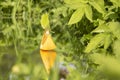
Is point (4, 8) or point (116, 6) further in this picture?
point (4, 8)

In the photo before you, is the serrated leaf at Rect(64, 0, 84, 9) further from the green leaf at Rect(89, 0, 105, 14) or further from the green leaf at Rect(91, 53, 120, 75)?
the green leaf at Rect(91, 53, 120, 75)

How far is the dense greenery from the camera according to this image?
1.58 meters

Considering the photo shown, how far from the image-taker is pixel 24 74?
3.62ft

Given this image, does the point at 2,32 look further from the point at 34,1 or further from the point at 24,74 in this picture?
the point at 24,74

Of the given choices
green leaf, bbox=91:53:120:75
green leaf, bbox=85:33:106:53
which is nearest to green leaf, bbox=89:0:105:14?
green leaf, bbox=85:33:106:53

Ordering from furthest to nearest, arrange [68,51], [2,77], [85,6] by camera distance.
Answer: [68,51], [2,77], [85,6]

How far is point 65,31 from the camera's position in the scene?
2377 millimetres

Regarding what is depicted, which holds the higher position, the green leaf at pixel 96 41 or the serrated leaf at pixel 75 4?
the serrated leaf at pixel 75 4

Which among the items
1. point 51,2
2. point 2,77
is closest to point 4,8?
point 51,2

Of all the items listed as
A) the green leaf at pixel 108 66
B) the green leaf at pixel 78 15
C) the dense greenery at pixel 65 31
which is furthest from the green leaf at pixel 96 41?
the green leaf at pixel 108 66

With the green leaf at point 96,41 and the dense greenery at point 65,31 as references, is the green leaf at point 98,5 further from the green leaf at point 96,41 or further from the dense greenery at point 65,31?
the green leaf at point 96,41

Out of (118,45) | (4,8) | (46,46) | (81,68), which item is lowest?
(81,68)

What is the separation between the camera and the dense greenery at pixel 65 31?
158 cm

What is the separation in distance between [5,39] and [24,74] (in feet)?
4.56
